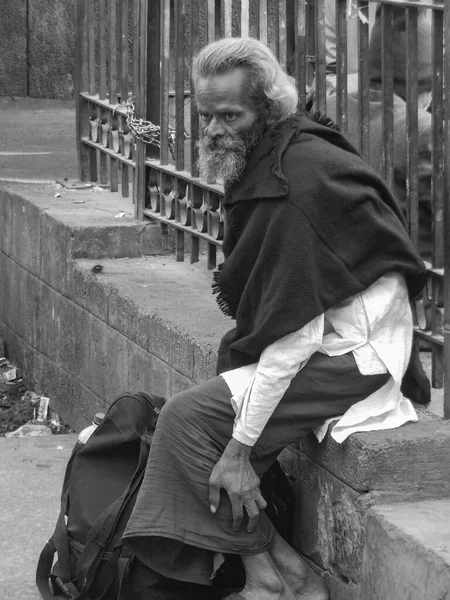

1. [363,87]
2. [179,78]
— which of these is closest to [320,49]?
[363,87]

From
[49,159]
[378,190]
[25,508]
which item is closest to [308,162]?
[378,190]

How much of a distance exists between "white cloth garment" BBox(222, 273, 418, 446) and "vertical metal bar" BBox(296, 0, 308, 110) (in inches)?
47.9

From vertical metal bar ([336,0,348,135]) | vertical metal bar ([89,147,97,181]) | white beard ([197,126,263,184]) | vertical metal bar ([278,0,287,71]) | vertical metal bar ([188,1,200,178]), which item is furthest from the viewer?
vertical metal bar ([89,147,97,181])

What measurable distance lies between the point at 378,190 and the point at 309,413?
64cm

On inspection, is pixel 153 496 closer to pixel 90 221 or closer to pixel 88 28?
pixel 90 221

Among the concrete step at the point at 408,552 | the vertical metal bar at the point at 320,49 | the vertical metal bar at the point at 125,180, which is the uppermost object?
the vertical metal bar at the point at 320,49

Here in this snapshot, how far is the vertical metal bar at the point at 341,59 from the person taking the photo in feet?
12.6

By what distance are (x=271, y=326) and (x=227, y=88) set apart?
697 mm

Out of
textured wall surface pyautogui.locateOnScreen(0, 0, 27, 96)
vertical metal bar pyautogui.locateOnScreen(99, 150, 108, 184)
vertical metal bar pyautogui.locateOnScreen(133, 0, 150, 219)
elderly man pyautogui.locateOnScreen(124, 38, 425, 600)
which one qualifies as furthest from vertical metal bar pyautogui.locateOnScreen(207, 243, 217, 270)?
textured wall surface pyautogui.locateOnScreen(0, 0, 27, 96)

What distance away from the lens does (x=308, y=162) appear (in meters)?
3.21

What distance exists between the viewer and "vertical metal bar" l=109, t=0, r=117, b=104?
6316 mm

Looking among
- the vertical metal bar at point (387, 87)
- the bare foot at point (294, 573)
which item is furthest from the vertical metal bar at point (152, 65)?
the bare foot at point (294, 573)

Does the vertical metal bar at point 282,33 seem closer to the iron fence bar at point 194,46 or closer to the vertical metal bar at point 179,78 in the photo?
the iron fence bar at point 194,46

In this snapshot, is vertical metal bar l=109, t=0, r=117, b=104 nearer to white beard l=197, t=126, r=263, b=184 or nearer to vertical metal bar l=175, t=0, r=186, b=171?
vertical metal bar l=175, t=0, r=186, b=171
